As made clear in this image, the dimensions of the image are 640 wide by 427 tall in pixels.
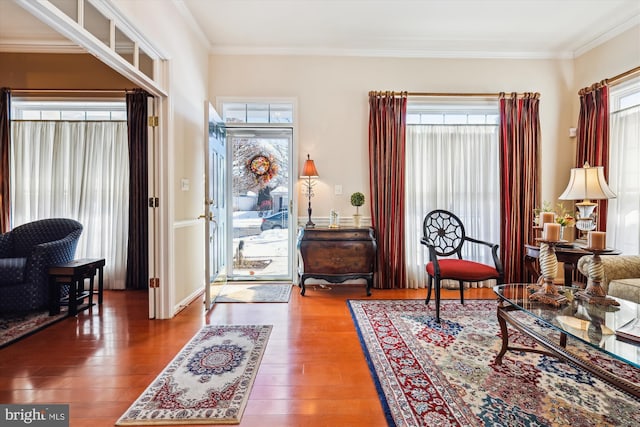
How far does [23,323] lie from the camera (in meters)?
2.59

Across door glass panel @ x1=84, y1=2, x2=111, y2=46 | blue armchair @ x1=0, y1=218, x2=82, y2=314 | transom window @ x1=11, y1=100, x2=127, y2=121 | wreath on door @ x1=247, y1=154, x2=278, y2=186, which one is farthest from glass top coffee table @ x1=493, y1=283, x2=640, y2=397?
transom window @ x1=11, y1=100, x2=127, y2=121

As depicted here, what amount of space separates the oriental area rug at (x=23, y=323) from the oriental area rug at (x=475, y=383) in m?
2.64

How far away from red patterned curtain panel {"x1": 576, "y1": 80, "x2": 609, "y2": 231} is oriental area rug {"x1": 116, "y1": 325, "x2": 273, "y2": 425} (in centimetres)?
380

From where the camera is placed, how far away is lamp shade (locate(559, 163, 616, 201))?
2.80 metres

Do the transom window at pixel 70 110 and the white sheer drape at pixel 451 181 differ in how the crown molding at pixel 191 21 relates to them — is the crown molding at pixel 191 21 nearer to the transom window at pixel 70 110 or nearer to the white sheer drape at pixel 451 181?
the transom window at pixel 70 110

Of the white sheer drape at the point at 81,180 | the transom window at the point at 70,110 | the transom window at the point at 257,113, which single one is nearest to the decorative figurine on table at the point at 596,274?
the transom window at the point at 257,113

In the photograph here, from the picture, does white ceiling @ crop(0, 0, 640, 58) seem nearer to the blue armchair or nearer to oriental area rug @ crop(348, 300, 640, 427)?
the blue armchair

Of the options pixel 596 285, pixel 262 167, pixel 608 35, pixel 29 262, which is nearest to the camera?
pixel 596 285

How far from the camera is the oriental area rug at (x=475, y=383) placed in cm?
146

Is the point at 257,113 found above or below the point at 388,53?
below

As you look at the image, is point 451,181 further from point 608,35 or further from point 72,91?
point 72,91

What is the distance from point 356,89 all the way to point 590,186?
8.68ft

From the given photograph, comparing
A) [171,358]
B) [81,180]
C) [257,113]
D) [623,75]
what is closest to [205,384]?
[171,358]

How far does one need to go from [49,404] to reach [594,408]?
9.08 feet
